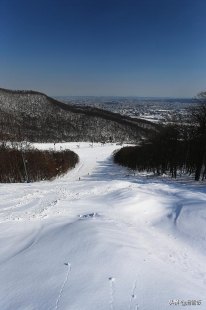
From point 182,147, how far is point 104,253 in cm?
4725

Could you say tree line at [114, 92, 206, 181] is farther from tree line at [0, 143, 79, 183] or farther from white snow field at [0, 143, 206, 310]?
tree line at [0, 143, 79, 183]

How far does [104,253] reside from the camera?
446 inches

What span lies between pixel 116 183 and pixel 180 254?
14890 mm

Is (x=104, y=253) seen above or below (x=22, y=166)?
above

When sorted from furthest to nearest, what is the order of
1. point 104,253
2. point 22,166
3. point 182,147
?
point 22,166 → point 182,147 → point 104,253

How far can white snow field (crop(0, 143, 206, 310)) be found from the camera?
894cm

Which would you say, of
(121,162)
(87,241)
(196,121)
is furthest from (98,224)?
(121,162)

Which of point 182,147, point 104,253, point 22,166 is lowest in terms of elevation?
point 22,166

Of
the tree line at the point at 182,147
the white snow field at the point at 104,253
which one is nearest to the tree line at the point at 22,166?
the tree line at the point at 182,147

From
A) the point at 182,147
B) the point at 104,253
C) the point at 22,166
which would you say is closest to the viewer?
the point at 104,253

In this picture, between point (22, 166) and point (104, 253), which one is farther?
point (22, 166)

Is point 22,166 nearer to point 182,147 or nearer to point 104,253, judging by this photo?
point 182,147

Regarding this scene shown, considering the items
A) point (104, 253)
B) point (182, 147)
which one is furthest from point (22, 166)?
point (104, 253)

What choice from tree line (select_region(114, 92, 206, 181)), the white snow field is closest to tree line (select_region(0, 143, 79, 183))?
tree line (select_region(114, 92, 206, 181))
